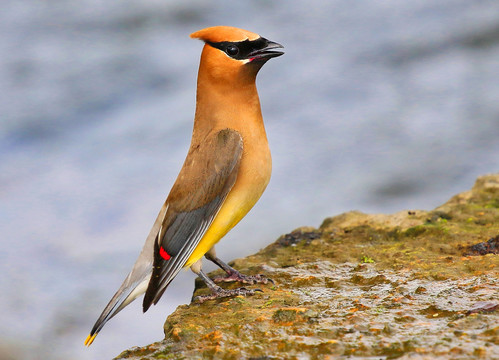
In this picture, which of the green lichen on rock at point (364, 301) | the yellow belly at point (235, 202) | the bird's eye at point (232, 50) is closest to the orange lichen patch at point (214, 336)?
the green lichen on rock at point (364, 301)

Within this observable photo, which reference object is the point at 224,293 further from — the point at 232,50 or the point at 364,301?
the point at 232,50

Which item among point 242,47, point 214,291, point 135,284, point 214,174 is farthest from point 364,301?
point 242,47

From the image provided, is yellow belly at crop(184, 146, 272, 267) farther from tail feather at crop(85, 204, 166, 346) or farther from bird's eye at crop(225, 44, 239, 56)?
bird's eye at crop(225, 44, 239, 56)

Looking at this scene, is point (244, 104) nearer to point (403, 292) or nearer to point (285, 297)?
point (285, 297)

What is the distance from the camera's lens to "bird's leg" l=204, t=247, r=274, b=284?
4590mm

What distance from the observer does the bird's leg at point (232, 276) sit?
4590mm

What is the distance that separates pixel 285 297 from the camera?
13.9 feet

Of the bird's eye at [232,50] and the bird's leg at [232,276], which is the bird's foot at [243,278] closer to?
the bird's leg at [232,276]

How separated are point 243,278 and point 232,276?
0.38 ft

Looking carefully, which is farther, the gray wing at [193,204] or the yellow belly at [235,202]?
the yellow belly at [235,202]

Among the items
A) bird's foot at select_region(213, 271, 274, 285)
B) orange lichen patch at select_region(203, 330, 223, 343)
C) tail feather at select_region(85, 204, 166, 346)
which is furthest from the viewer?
bird's foot at select_region(213, 271, 274, 285)

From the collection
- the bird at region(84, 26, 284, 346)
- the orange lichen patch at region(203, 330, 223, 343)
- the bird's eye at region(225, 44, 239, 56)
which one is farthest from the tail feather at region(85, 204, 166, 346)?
the bird's eye at region(225, 44, 239, 56)

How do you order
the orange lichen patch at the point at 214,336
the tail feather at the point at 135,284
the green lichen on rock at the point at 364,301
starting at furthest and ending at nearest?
the tail feather at the point at 135,284 → the orange lichen patch at the point at 214,336 → the green lichen on rock at the point at 364,301

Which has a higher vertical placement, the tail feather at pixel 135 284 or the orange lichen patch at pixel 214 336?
the tail feather at pixel 135 284
